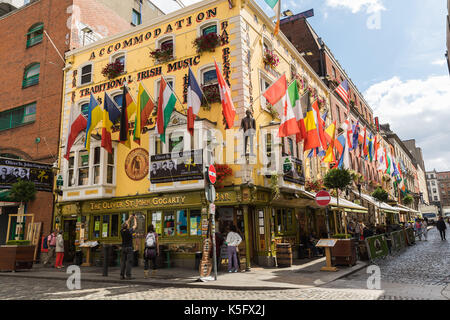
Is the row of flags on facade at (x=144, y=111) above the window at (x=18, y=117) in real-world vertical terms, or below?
below

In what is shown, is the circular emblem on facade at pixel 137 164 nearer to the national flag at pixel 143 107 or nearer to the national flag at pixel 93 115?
the national flag at pixel 143 107

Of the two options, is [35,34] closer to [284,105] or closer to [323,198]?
[284,105]

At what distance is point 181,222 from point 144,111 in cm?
542

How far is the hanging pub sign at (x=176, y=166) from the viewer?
13828mm

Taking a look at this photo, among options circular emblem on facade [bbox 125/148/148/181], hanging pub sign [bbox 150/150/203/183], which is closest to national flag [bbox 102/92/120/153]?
circular emblem on facade [bbox 125/148/148/181]

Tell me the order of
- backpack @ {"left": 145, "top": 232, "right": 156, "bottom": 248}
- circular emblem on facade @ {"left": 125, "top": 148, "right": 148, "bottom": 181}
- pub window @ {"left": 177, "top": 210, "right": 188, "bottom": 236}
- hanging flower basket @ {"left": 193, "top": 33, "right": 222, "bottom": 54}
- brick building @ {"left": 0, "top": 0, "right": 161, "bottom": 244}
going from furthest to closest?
brick building @ {"left": 0, "top": 0, "right": 161, "bottom": 244}, circular emblem on facade @ {"left": 125, "top": 148, "right": 148, "bottom": 181}, hanging flower basket @ {"left": 193, "top": 33, "right": 222, "bottom": 54}, pub window @ {"left": 177, "top": 210, "right": 188, "bottom": 236}, backpack @ {"left": 145, "top": 232, "right": 156, "bottom": 248}

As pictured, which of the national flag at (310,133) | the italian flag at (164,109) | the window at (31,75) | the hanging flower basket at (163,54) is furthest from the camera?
the window at (31,75)

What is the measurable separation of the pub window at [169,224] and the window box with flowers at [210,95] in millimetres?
5423

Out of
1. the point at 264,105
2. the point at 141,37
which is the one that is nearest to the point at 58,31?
the point at 141,37

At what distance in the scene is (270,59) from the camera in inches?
674

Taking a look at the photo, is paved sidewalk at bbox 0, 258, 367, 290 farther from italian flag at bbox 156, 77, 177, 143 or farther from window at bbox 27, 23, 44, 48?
window at bbox 27, 23, 44, 48

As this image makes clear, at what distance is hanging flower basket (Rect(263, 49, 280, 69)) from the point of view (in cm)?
1698

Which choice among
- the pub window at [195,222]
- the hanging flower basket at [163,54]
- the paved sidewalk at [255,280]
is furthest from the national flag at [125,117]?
the paved sidewalk at [255,280]

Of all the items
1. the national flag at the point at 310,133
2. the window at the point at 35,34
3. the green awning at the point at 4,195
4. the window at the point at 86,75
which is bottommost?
the green awning at the point at 4,195
